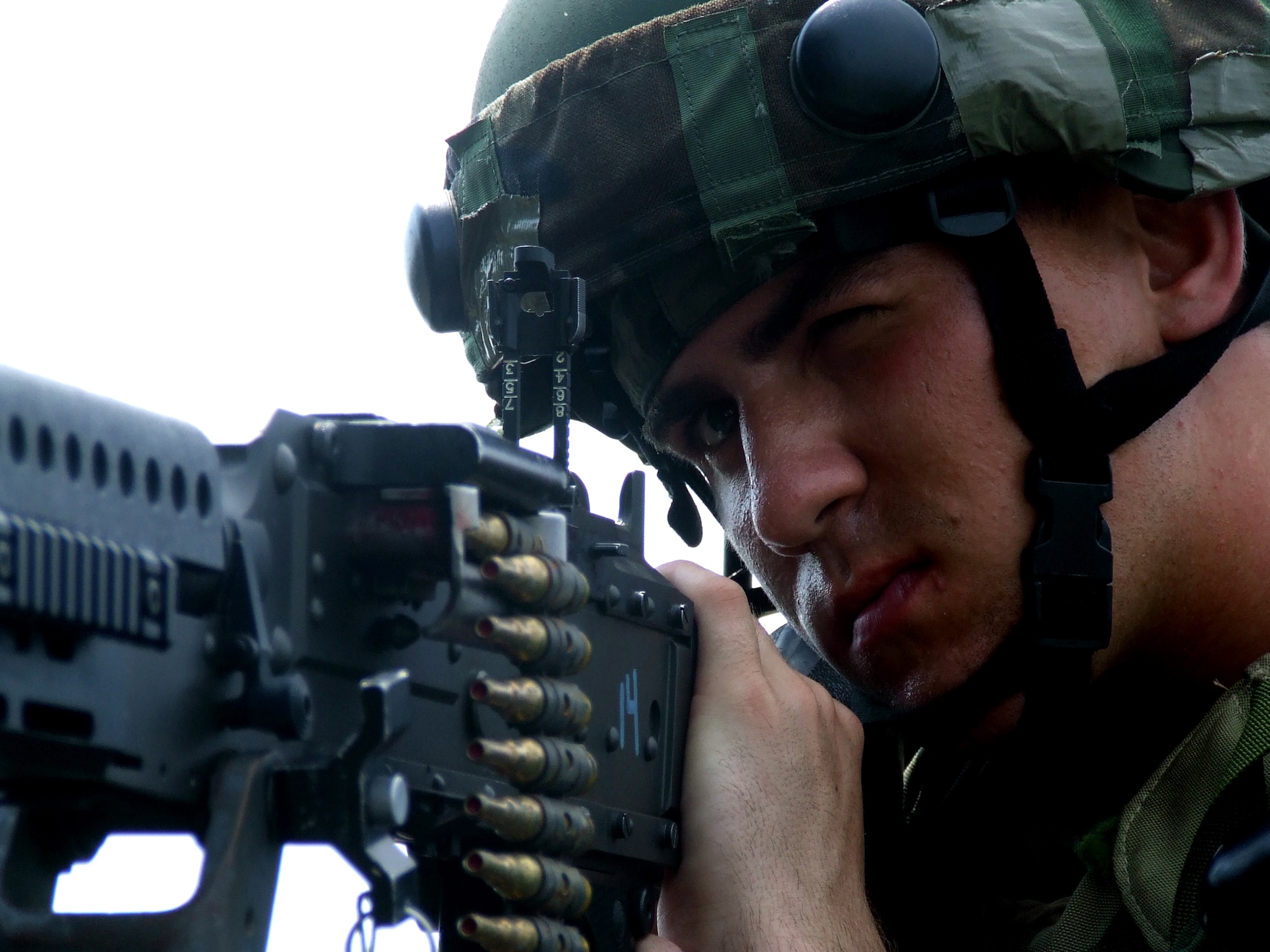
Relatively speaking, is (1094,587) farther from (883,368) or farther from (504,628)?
(504,628)

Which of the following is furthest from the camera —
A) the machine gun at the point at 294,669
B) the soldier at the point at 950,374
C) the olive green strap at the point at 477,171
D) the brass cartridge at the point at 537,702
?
the olive green strap at the point at 477,171

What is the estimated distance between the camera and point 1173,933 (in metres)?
2.35

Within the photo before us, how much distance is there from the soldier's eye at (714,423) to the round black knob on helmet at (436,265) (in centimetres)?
50

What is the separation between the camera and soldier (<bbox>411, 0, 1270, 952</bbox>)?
8.18 ft

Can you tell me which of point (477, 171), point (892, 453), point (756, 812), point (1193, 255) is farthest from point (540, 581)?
point (1193, 255)

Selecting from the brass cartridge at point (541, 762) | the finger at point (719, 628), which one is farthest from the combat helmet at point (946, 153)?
the brass cartridge at point (541, 762)

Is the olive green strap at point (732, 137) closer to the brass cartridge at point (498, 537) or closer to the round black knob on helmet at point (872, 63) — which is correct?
the round black knob on helmet at point (872, 63)

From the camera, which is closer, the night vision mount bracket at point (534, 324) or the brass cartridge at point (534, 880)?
the brass cartridge at point (534, 880)

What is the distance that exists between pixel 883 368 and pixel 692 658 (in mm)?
598

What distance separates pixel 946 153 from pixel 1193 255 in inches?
22.7

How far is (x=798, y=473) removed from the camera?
8.50ft

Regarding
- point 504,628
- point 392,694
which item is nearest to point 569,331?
point 504,628

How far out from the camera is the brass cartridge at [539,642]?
1768 millimetres

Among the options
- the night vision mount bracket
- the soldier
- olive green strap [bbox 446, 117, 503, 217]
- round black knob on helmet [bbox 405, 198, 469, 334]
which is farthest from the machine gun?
olive green strap [bbox 446, 117, 503, 217]
